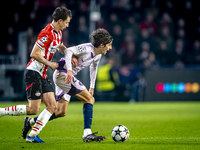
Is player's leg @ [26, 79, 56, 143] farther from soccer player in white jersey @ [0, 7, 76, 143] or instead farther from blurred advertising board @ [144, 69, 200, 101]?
blurred advertising board @ [144, 69, 200, 101]

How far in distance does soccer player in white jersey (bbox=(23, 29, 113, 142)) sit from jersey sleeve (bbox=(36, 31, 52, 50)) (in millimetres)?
342

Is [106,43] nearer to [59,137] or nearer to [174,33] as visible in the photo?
[59,137]

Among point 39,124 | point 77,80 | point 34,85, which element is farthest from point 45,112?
point 77,80

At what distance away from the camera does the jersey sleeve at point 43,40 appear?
16.2 ft

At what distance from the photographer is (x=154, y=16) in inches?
659

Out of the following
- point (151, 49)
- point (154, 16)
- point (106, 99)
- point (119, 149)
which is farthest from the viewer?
point (154, 16)

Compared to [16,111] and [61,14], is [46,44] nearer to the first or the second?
[61,14]

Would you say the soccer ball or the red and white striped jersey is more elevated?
the red and white striped jersey

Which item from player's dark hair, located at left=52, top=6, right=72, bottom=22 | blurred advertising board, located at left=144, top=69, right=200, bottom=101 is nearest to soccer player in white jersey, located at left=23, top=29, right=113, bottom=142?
player's dark hair, located at left=52, top=6, right=72, bottom=22

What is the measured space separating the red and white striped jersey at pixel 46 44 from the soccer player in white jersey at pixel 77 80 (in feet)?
0.73

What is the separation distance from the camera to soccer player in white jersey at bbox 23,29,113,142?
5.07 m

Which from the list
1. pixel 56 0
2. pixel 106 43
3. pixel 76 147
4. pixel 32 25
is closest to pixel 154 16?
pixel 56 0

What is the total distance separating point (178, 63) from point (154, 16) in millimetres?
2902

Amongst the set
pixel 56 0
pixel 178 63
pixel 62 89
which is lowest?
pixel 62 89
